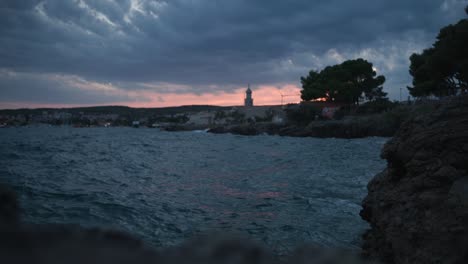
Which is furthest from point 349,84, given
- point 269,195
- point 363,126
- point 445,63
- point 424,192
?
point 424,192

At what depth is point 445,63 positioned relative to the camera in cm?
2894

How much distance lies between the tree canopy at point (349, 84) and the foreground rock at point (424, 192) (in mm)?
54152

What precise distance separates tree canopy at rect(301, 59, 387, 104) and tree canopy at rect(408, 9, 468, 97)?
1770 cm

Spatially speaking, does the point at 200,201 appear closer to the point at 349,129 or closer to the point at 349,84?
the point at 349,129

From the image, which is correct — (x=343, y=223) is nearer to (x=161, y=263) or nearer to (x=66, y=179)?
(x=161, y=263)

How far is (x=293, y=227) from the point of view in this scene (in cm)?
566

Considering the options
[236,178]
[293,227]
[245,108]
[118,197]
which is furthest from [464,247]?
[245,108]

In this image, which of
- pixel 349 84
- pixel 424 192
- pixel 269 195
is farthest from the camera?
pixel 349 84

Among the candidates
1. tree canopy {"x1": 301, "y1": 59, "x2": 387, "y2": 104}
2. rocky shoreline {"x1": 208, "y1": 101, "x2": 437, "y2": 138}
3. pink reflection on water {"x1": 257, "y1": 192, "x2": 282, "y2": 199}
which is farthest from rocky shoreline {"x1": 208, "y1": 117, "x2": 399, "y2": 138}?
pink reflection on water {"x1": 257, "y1": 192, "x2": 282, "y2": 199}

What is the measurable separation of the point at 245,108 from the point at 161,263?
130m

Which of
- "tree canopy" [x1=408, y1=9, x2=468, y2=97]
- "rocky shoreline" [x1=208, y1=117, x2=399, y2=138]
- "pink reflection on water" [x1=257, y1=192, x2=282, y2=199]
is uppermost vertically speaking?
"tree canopy" [x1=408, y1=9, x2=468, y2=97]

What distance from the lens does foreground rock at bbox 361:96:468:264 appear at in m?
3.14

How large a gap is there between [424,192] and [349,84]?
57.1m

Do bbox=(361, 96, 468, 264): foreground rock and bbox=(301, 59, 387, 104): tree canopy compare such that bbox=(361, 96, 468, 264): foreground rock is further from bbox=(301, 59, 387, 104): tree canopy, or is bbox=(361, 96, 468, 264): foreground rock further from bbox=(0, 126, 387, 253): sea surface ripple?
bbox=(301, 59, 387, 104): tree canopy
